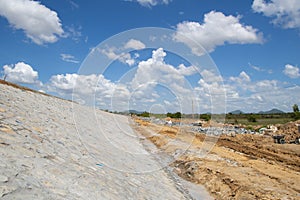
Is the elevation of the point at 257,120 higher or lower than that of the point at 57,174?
higher

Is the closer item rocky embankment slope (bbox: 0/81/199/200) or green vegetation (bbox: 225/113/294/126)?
rocky embankment slope (bbox: 0/81/199/200)

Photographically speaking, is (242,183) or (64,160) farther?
(242,183)

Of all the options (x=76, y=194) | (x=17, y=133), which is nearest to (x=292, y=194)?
(x=76, y=194)

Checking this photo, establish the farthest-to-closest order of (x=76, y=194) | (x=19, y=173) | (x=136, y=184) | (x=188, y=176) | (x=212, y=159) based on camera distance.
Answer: (x=212, y=159) → (x=188, y=176) → (x=136, y=184) → (x=76, y=194) → (x=19, y=173)

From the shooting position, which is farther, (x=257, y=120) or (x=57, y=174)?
(x=257, y=120)

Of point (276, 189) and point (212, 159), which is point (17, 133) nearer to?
point (276, 189)

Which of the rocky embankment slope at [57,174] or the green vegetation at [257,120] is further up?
the green vegetation at [257,120]

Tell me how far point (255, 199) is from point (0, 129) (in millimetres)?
9654

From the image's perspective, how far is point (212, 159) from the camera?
18406 millimetres

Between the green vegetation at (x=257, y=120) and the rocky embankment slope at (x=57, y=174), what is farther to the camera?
the green vegetation at (x=257, y=120)

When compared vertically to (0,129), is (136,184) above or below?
below

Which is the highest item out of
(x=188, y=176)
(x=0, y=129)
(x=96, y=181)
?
(x=0, y=129)

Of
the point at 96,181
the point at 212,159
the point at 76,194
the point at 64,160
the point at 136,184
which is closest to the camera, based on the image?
the point at 76,194

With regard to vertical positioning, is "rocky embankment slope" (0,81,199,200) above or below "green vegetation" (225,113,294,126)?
below
